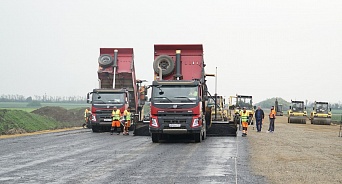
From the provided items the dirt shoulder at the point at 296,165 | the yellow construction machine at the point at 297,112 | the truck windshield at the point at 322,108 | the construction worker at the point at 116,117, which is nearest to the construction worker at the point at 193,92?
the dirt shoulder at the point at 296,165

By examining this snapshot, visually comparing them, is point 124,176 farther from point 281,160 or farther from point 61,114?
point 61,114

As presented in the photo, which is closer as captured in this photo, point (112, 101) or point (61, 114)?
point (112, 101)

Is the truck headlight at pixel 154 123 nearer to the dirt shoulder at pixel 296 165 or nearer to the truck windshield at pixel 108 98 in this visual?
the dirt shoulder at pixel 296 165

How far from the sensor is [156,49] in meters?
23.7

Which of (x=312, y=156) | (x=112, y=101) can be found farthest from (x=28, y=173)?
(x=112, y=101)

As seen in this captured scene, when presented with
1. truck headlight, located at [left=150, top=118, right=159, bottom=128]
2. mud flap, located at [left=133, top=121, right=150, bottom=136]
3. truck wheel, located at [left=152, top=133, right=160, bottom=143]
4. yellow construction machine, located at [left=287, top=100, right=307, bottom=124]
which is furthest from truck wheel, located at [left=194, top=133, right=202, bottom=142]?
yellow construction machine, located at [left=287, top=100, right=307, bottom=124]

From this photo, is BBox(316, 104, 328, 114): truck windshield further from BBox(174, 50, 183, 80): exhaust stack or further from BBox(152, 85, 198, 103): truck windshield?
BBox(152, 85, 198, 103): truck windshield

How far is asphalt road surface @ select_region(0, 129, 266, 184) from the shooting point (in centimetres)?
1083

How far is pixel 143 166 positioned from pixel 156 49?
11365 millimetres

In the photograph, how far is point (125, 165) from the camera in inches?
517

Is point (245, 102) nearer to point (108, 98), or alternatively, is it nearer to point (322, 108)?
point (322, 108)

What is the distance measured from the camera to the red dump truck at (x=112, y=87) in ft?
96.3

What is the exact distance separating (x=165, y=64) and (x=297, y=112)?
105 feet

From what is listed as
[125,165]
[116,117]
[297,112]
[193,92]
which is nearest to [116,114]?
[116,117]
